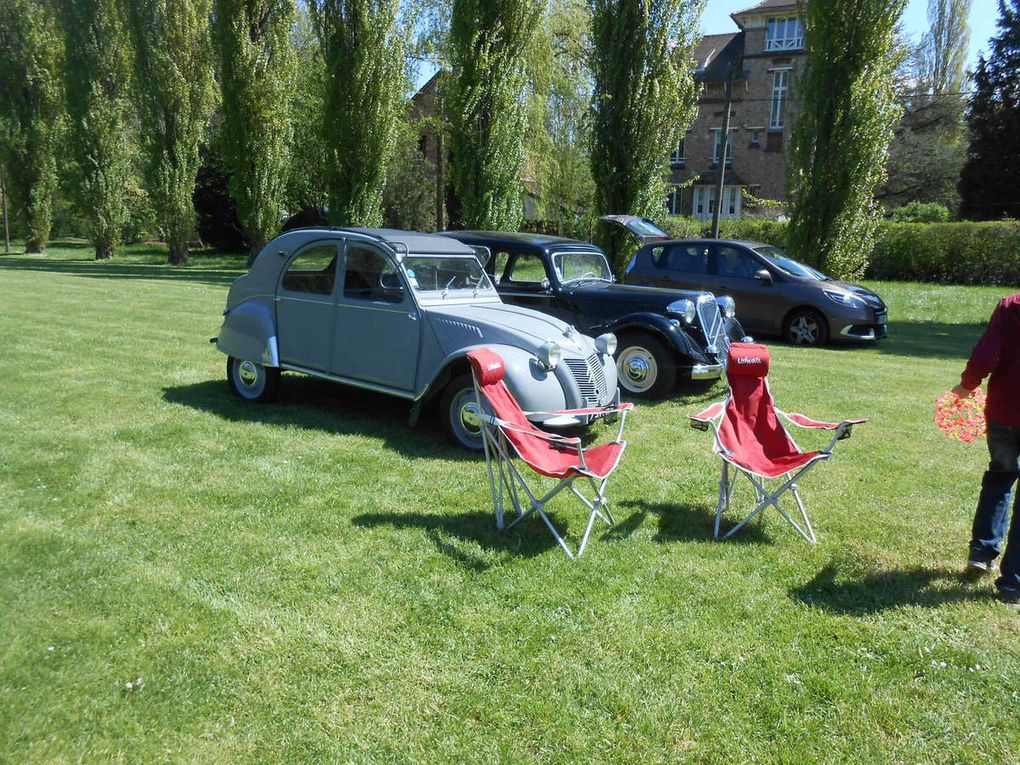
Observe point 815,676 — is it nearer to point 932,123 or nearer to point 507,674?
point 507,674

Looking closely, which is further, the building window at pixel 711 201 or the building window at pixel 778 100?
the building window at pixel 711 201

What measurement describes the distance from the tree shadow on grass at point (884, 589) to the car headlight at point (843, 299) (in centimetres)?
888

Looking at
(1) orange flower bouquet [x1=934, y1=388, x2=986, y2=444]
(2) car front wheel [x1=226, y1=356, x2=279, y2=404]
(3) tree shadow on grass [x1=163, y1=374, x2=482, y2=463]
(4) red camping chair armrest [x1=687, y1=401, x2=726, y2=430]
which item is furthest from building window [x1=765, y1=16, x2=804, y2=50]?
(1) orange flower bouquet [x1=934, y1=388, x2=986, y2=444]

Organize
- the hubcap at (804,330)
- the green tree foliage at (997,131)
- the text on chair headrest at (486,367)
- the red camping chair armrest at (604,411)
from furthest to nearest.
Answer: the green tree foliage at (997,131) < the hubcap at (804,330) < the red camping chair armrest at (604,411) < the text on chair headrest at (486,367)

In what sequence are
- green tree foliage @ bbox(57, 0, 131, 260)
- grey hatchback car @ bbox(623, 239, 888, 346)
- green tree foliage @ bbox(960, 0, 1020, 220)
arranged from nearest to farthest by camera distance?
grey hatchback car @ bbox(623, 239, 888, 346) → green tree foliage @ bbox(57, 0, 131, 260) → green tree foliage @ bbox(960, 0, 1020, 220)

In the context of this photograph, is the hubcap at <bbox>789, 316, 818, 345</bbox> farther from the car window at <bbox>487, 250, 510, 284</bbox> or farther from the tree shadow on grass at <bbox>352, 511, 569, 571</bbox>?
the tree shadow on grass at <bbox>352, 511, 569, 571</bbox>

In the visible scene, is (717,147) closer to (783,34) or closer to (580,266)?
(783,34)

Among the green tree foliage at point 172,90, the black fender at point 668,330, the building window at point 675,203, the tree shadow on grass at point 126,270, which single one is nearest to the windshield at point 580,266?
the black fender at point 668,330

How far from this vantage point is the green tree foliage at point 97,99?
2486 centimetres

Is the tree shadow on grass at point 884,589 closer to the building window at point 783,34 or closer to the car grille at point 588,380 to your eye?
the car grille at point 588,380

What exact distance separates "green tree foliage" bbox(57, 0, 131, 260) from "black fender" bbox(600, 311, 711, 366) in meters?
23.8

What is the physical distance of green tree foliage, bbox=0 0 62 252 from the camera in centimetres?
2669

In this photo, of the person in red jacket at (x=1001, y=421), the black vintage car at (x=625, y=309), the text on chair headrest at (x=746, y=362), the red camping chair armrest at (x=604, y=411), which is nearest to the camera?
the person in red jacket at (x=1001, y=421)

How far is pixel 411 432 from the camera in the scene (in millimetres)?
6859
